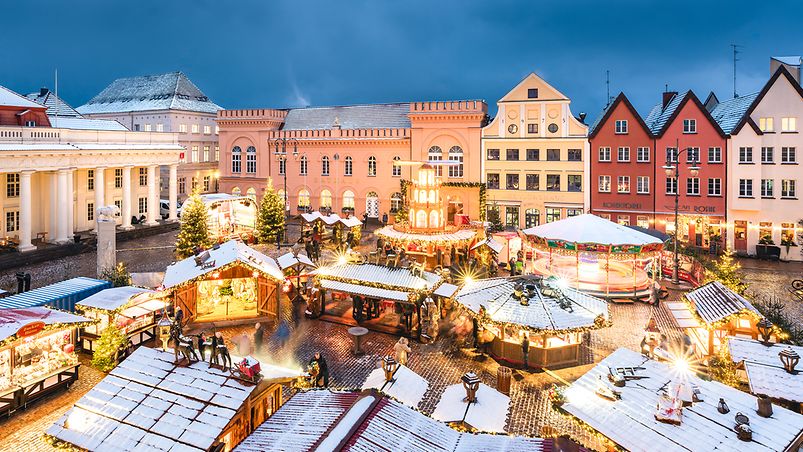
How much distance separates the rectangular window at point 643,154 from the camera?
123 feet

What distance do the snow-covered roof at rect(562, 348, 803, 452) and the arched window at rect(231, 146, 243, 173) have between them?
47898mm

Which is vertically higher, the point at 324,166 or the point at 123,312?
the point at 324,166

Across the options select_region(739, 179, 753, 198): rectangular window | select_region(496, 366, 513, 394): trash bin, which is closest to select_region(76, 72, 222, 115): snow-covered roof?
select_region(739, 179, 753, 198): rectangular window

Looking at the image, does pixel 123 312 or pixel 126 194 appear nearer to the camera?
pixel 123 312

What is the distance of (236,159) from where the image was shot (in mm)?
53094

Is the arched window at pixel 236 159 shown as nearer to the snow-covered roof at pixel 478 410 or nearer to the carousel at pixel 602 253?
the carousel at pixel 602 253

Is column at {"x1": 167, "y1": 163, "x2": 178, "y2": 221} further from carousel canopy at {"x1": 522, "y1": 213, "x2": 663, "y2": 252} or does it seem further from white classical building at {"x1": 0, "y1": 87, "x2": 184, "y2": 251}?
carousel canopy at {"x1": 522, "y1": 213, "x2": 663, "y2": 252}

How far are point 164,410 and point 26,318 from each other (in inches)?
340

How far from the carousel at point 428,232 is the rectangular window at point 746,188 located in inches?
712

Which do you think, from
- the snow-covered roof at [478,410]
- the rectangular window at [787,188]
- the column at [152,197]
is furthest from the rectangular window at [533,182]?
the snow-covered roof at [478,410]

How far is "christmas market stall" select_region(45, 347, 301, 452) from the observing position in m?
7.82

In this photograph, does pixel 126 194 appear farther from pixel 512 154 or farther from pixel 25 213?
pixel 512 154

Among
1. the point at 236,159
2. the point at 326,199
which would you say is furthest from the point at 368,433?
the point at 236,159

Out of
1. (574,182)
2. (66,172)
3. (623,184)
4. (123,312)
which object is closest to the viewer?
(123,312)
